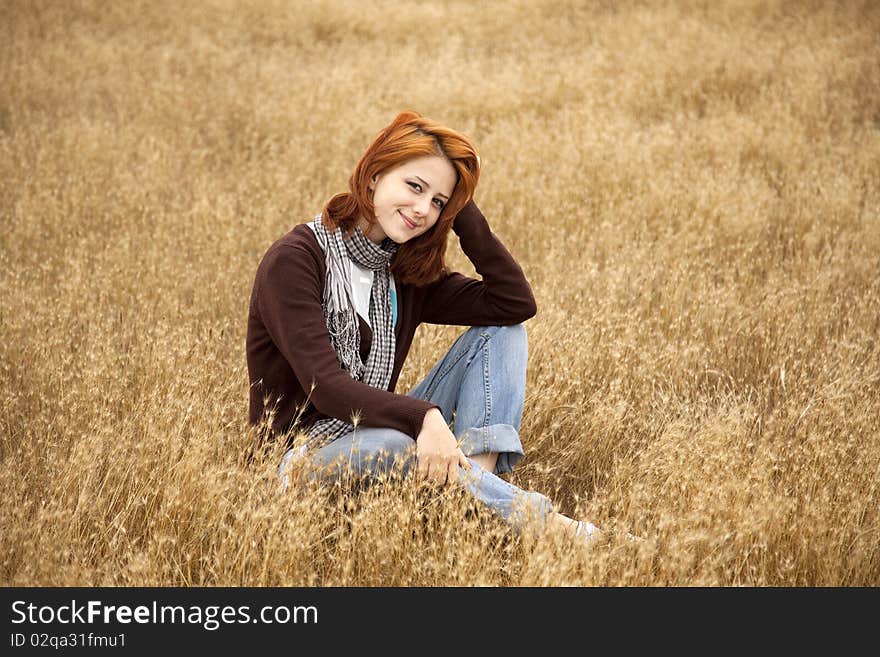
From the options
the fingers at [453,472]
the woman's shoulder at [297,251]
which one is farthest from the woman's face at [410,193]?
the fingers at [453,472]

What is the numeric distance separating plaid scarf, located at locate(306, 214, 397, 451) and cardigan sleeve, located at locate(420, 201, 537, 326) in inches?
11.3

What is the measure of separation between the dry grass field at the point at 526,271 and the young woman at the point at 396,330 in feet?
0.48

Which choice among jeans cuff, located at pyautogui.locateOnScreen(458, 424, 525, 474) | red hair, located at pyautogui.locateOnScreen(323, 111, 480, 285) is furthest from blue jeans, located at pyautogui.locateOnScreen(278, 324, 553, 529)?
red hair, located at pyautogui.locateOnScreen(323, 111, 480, 285)

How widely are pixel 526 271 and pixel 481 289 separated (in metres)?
1.87

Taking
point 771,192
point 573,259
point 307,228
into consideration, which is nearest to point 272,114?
point 573,259

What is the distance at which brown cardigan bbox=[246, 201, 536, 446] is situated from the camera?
8.32ft

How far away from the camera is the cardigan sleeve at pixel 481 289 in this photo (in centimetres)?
304

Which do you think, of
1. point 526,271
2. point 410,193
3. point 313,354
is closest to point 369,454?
point 313,354

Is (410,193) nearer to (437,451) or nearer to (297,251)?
(297,251)

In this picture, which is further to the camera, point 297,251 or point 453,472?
point 297,251

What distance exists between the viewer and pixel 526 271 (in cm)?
492

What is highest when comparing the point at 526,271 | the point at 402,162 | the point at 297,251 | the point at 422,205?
the point at 402,162

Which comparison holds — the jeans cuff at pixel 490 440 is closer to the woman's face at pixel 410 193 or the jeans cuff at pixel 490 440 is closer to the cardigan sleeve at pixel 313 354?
the cardigan sleeve at pixel 313 354

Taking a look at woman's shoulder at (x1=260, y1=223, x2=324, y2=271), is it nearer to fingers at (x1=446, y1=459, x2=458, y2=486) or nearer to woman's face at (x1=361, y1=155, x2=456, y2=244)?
woman's face at (x1=361, y1=155, x2=456, y2=244)
